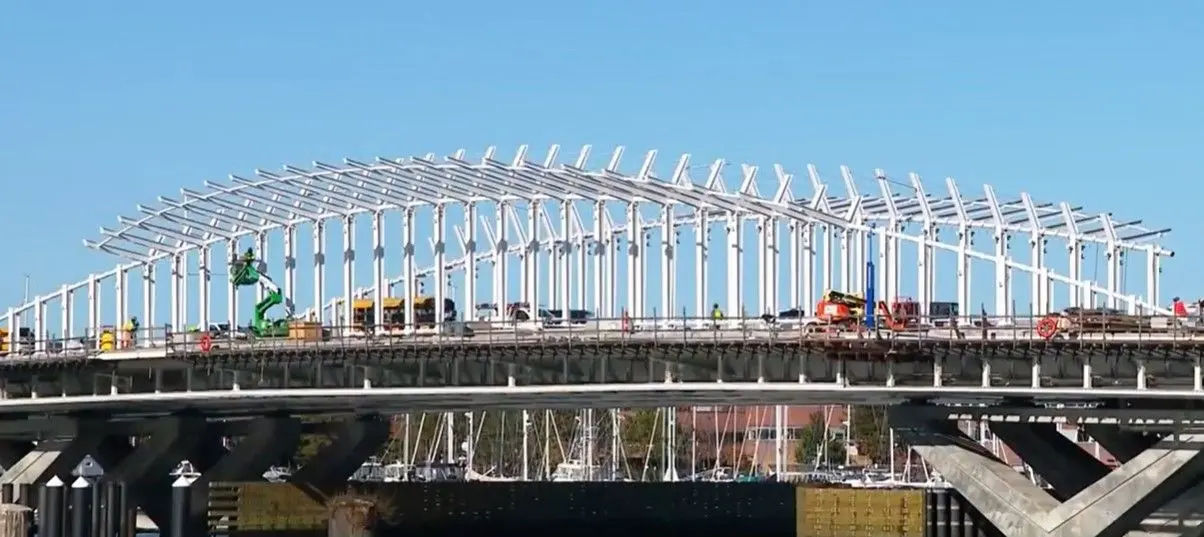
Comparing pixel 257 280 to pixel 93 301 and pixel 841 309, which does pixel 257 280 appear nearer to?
pixel 93 301

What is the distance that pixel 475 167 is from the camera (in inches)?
4626

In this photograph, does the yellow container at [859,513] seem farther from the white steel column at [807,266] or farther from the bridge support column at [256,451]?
the bridge support column at [256,451]

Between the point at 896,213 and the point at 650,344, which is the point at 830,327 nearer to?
the point at 650,344

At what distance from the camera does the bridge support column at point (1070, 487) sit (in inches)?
3553

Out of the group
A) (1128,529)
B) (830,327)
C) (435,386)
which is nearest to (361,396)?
(435,386)

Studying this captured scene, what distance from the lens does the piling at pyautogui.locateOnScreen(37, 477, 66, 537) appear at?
7956cm

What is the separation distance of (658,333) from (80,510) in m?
25.7

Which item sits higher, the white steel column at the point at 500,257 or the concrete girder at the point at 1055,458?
the white steel column at the point at 500,257

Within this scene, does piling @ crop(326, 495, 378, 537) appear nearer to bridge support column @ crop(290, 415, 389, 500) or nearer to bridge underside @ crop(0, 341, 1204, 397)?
bridge underside @ crop(0, 341, 1204, 397)

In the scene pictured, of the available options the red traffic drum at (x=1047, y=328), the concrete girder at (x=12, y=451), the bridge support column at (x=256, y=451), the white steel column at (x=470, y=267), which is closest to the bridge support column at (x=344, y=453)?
the bridge support column at (x=256, y=451)

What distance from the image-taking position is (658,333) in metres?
97.0

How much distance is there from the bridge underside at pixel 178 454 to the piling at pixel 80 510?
36.0 metres

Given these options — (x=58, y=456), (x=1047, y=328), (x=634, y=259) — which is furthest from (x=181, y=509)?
(x=58, y=456)

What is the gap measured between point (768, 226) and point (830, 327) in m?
21.1
